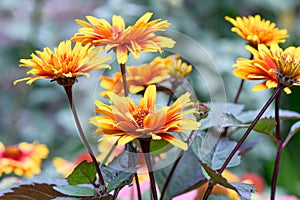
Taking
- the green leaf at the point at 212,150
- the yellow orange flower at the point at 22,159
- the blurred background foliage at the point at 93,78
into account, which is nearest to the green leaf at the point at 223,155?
the green leaf at the point at 212,150

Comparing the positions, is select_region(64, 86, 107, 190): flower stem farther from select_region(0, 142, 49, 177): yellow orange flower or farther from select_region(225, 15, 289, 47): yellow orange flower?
select_region(0, 142, 49, 177): yellow orange flower

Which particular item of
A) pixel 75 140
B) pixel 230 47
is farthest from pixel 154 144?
pixel 230 47

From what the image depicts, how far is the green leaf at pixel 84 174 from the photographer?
0.48 m

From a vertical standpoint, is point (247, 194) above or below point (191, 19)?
below

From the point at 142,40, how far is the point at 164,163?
165 millimetres

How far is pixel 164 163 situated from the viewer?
0.55 meters

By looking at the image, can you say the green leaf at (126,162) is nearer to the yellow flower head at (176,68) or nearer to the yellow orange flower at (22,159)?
the yellow flower head at (176,68)

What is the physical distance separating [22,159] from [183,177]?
0.31 m

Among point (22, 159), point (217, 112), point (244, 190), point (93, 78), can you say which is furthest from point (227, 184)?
point (93, 78)

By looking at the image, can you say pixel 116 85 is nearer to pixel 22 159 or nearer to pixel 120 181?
pixel 120 181

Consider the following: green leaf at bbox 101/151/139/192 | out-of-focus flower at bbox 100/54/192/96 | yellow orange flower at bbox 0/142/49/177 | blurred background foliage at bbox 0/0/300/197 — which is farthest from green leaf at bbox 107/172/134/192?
blurred background foliage at bbox 0/0/300/197

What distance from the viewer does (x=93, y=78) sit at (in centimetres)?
125

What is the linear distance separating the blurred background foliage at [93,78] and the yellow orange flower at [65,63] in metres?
0.81

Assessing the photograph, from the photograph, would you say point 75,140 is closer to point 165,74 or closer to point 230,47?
point 230,47
